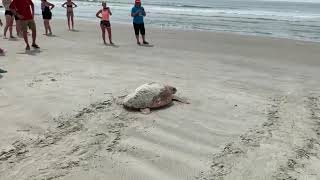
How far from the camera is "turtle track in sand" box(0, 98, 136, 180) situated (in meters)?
4.08

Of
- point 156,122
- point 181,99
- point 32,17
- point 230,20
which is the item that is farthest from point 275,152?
point 230,20

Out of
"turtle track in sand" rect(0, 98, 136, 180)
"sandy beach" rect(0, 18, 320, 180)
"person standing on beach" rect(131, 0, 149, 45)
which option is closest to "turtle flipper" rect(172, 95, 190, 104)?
"sandy beach" rect(0, 18, 320, 180)

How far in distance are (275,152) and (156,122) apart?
1.45 m

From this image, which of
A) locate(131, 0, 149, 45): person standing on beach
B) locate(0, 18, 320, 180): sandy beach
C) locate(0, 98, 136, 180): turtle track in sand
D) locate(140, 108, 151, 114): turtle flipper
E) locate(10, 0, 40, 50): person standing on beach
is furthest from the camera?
locate(131, 0, 149, 45): person standing on beach

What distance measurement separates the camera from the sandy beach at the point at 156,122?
4.20m

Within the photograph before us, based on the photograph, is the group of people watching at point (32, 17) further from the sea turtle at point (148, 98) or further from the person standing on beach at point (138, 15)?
the sea turtle at point (148, 98)

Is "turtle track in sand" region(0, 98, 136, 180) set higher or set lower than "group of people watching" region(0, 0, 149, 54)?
lower

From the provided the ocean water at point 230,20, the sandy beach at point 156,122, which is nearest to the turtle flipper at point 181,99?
the sandy beach at point 156,122

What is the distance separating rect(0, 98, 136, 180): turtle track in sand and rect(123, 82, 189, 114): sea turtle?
0.53ft

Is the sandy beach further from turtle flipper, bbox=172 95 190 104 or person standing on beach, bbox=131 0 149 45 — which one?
person standing on beach, bbox=131 0 149 45

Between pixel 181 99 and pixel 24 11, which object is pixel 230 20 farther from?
pixel 181 99

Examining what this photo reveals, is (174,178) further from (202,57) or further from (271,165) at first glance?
(202,57)

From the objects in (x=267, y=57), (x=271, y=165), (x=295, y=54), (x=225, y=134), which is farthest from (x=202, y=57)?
(x=271, y=165)

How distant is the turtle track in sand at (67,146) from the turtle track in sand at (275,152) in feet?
3.69
